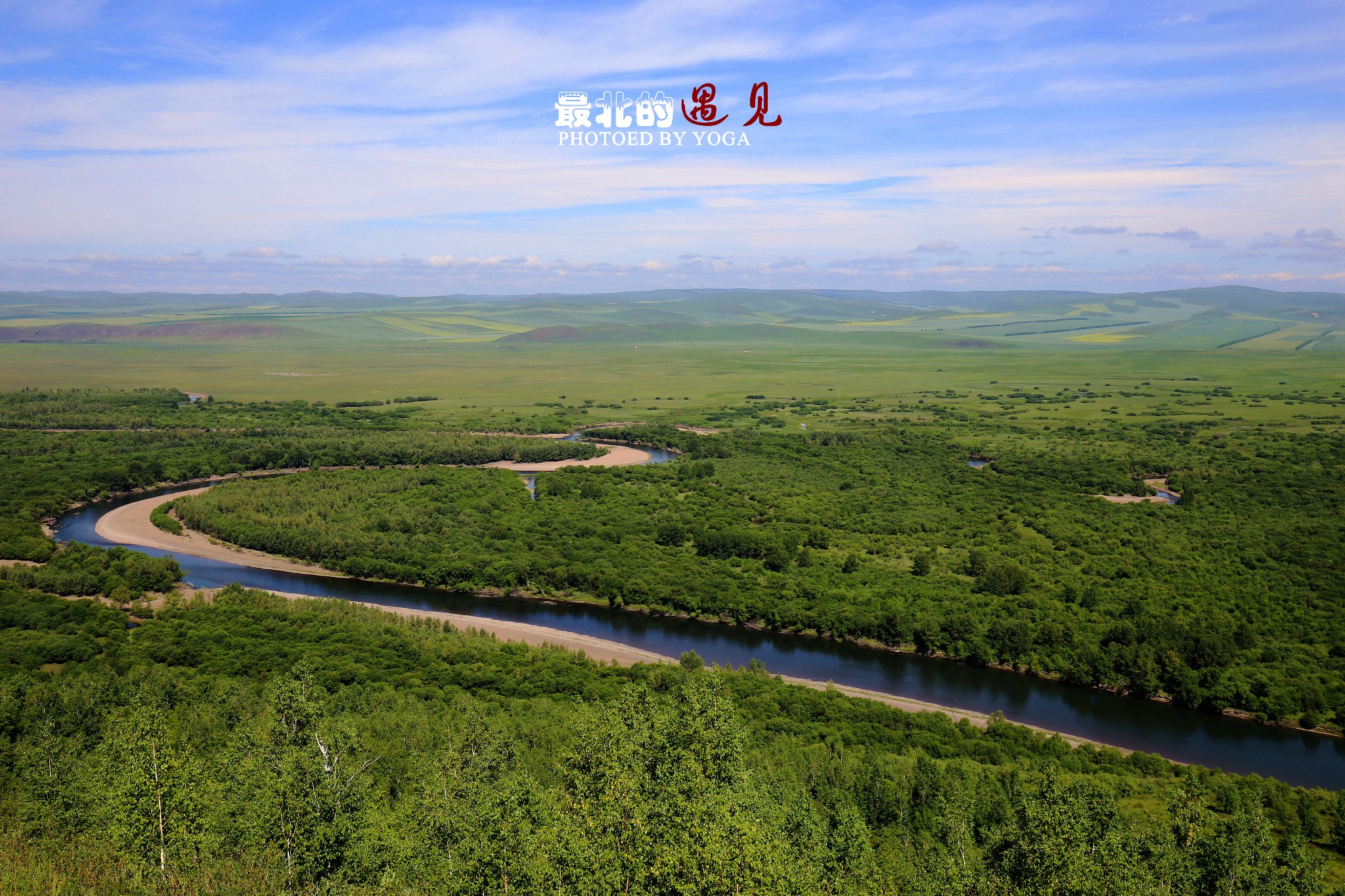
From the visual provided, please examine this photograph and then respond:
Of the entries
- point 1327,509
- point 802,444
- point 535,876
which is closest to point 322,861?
point 535,876

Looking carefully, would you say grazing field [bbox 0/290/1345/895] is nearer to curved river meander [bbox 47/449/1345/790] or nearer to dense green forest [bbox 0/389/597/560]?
dense green forest [bbox 0/389/597/560]

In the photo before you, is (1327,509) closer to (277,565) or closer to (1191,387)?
(277,565)

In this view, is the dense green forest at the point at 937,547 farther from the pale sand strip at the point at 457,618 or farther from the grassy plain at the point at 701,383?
the grassy plain at the point at 701,383

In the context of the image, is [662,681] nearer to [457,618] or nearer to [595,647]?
[595,647]

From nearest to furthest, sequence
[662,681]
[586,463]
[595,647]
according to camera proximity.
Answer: [662,681] < [595,647] < [586,463]

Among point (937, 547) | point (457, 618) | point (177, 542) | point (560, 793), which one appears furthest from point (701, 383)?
point (560, 793)

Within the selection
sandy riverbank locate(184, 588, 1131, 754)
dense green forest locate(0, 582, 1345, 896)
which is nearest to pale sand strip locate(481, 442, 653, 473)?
sandy riverbank locate(184, 588, 1131, 754)

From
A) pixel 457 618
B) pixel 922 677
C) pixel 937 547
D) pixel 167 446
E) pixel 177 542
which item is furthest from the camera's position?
pixel 167 446
